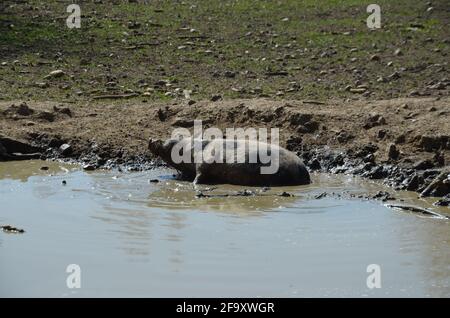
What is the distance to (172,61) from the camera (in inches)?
631

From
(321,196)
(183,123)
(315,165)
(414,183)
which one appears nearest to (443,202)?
(414,183)

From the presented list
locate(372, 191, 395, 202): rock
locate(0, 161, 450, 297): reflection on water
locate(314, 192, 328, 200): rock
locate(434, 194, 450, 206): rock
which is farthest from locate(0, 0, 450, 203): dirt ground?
locate(0, 161, 450, 297): reflection on water

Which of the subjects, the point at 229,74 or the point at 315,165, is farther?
the point at 229,74

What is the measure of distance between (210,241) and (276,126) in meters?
4.28

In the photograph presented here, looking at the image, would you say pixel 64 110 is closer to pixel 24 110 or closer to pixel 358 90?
pixel 24 110

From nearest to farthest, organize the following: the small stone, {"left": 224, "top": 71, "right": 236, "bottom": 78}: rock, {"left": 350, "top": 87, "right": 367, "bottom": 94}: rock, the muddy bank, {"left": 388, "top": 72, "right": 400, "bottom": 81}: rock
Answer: the muddy bank
the small stone
{"left": 350, "top": 87, "right": 367, "bottom": 94}: rock
{"left": 388, "top": 72, "right": 400, "bottom": 81}: rock
{"left": 224, "top": 71, "right": 236, "bottom": 78}: rock

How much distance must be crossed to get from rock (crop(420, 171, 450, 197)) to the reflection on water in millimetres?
144

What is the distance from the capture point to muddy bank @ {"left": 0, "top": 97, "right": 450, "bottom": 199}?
12109mm

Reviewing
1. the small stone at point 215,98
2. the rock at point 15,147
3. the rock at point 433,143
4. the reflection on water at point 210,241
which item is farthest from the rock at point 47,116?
the rock at point 433,143

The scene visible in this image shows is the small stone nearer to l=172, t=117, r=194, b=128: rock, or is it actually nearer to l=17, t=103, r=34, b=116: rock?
l=172, t=117, r=194, b=128: rock

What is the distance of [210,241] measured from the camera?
354 inches

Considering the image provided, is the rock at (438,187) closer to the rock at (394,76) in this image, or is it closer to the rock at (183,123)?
the rock at (183,123)

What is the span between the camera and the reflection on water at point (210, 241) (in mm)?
7820
